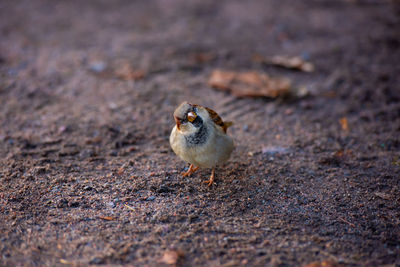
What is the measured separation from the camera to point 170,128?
17.2ft

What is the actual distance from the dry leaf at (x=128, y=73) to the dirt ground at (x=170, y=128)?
4 cm

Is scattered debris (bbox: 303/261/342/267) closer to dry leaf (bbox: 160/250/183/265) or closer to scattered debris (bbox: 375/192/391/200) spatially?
dry leaf (bbox: 160/250/183/265)

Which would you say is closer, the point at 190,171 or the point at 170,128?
the point at 190,171

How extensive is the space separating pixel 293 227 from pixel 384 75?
13.5ft

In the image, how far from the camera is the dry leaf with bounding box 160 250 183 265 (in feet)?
10.1

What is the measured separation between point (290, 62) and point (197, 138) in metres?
3.64

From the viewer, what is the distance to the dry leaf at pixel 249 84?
594cm

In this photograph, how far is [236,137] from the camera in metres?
5.11

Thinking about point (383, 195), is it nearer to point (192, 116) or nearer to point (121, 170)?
point (192, 116)

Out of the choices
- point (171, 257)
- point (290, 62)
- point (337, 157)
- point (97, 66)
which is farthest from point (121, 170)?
point (290, 62)

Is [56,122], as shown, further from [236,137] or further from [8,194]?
[236,137]

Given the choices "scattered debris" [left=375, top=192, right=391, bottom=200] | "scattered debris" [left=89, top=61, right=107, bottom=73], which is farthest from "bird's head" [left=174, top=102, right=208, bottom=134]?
"scattered debris" [left=89, top=61, right=107, bottom=73]

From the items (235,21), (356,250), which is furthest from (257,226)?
(235,21)

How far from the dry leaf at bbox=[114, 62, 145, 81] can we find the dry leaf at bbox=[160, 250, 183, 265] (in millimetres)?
3764
